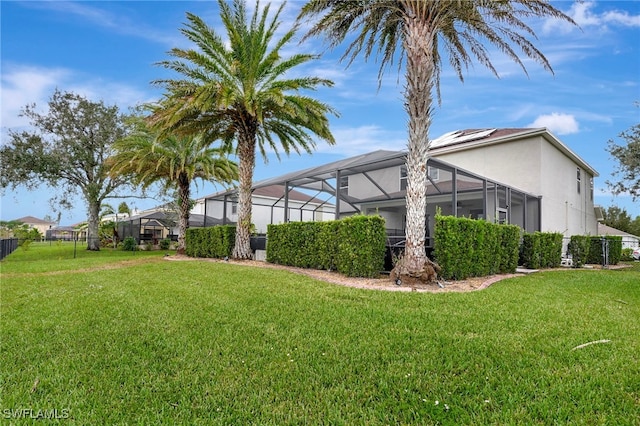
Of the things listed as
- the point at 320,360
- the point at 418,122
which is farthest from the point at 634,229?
the point at 320,360

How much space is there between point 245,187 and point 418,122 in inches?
323

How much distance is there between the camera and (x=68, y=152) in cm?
2306

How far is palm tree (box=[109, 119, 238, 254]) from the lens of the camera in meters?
18.3

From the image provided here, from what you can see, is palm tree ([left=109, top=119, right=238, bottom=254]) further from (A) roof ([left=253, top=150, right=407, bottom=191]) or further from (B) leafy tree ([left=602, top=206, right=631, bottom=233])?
(B) leafy tree ([left=602, top=206, right=631, bottom=233])

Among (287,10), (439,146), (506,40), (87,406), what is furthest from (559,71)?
(87,406)

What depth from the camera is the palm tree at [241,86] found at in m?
12.8

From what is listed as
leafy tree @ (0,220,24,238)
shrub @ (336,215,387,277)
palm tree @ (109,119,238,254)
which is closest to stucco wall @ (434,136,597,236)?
shrub @ (336,215,387,277)

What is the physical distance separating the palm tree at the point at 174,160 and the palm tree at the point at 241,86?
3.29 m

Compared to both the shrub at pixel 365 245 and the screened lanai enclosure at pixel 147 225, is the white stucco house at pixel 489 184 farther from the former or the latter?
the screened lanai enclosure at pixel 147 225

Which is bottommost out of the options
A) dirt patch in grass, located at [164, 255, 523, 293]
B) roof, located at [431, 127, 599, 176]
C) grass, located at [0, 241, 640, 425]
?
grass, located at [0, 241, 640, 425]

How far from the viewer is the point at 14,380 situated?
320 centimetres

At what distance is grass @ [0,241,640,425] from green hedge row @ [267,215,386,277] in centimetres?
274

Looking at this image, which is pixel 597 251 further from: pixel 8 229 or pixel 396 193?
pixel 8 229

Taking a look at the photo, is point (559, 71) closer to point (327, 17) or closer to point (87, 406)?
point (327, 17)
